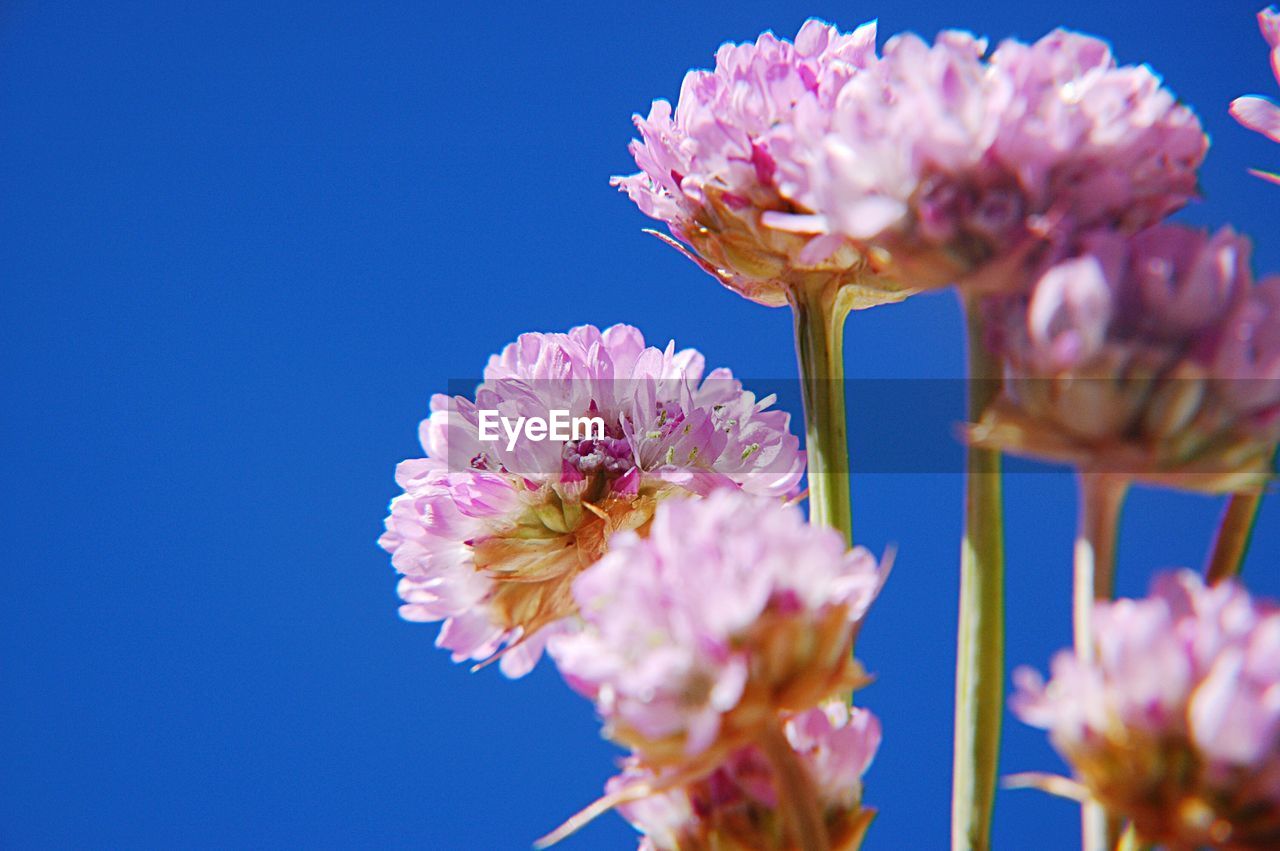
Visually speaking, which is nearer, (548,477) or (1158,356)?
(1158,356)

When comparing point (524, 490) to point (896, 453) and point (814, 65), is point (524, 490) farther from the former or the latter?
point (896, 453)

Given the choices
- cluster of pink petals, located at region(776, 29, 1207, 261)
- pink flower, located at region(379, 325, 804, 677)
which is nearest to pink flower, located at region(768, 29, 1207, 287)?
cluster of pink petals, located at region(776, 29, 1207, 261)

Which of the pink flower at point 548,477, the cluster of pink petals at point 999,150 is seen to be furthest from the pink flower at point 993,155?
the pink flower at point 548,477

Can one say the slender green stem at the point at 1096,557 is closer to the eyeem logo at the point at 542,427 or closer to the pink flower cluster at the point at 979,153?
the pink flower cluster at the point at 979,153

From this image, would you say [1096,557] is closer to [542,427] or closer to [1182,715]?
[1182,715]

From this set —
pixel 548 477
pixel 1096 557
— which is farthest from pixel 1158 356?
pixel 548 477

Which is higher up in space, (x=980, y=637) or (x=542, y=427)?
(x=542, y=427)

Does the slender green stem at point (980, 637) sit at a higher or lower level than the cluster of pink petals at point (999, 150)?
lower
